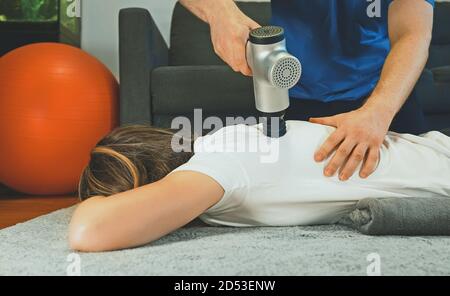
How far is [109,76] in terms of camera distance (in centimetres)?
252

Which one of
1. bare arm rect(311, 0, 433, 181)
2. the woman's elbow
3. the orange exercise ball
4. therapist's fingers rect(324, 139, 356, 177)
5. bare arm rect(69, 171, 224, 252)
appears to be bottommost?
the orange exercise ball

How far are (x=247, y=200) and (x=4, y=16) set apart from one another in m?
2.31

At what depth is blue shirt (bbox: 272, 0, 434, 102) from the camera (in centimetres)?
159

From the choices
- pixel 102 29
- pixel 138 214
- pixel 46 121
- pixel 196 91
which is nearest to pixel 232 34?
pixel 138 214

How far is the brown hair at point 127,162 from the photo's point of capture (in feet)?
3.75

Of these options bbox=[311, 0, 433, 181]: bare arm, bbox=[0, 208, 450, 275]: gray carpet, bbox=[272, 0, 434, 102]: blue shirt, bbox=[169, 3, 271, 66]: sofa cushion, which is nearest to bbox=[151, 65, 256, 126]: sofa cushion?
bbox=[169, 3, 271, 66]: sofa cushion

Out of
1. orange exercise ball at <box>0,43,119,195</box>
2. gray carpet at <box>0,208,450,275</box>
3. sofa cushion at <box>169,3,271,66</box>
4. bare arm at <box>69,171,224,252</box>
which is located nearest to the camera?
gray carpet at <box>0,208,450,275</box>

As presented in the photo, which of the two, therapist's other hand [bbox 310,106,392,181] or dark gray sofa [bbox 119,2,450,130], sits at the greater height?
therapist's other hand [bbox 310,106,392,181]

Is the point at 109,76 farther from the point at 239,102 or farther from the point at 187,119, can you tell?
the point at 239,102

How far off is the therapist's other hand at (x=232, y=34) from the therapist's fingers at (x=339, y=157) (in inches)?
10.0

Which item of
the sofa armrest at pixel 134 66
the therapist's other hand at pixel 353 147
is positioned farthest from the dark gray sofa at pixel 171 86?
the therapist's other hand at pixel 353 147

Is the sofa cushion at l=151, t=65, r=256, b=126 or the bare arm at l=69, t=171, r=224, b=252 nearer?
the bare arm at l=69, t=171, r=224, b=252

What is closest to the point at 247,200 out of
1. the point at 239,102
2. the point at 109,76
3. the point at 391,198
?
the point at 391,198

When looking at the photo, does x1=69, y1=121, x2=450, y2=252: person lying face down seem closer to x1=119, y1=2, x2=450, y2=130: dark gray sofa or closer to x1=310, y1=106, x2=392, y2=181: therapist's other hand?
x1=310, y1=106, x2=392, y2=181: therapist's other hand
